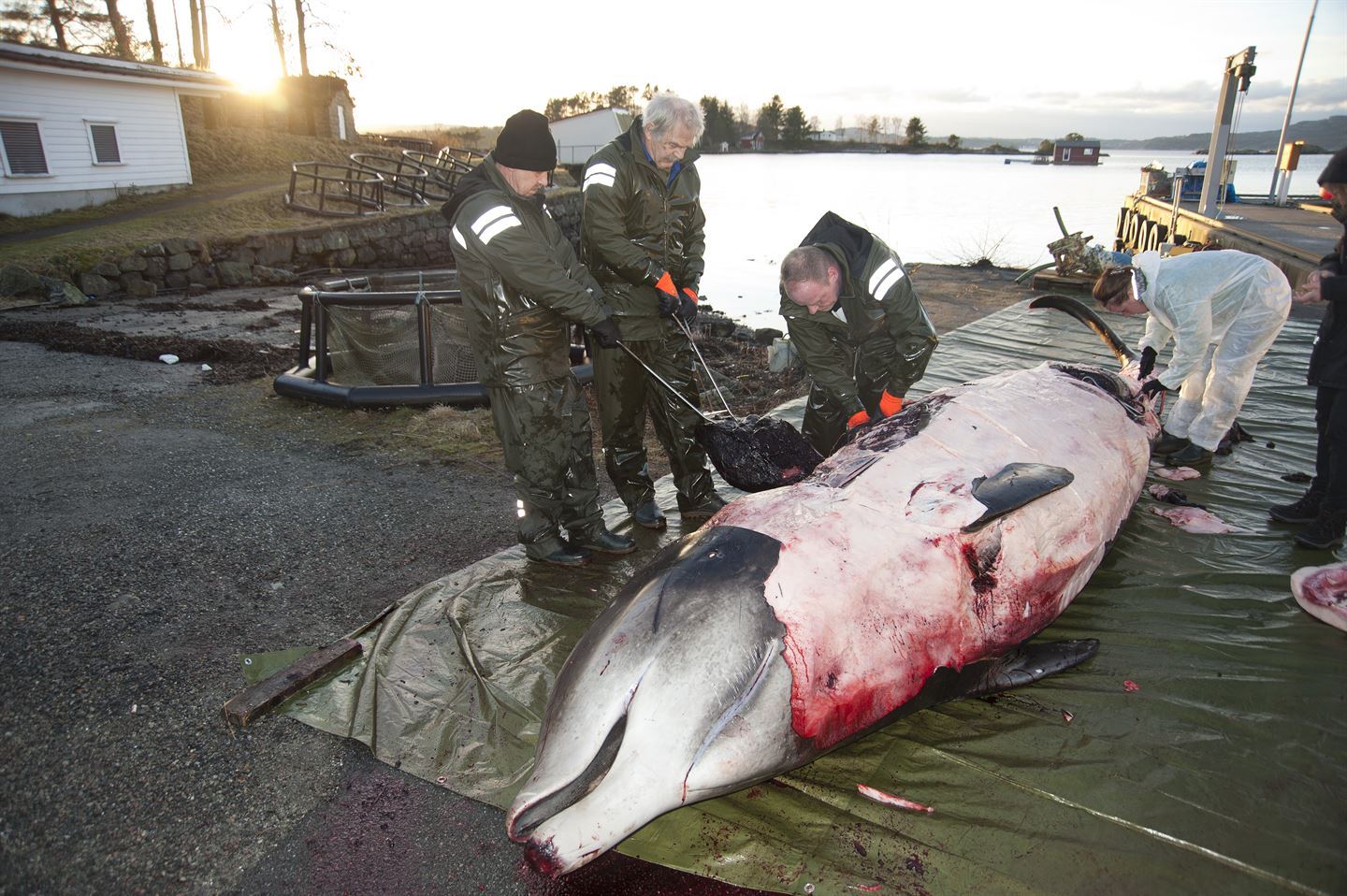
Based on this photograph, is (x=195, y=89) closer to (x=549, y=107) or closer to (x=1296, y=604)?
(x=1296, y=604)

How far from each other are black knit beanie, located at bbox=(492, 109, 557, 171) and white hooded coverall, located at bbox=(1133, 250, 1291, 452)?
3.86m

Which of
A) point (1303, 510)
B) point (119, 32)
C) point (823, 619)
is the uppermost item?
point (119, 32)

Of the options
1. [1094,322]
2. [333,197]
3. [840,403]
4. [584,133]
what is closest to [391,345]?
[840,403]

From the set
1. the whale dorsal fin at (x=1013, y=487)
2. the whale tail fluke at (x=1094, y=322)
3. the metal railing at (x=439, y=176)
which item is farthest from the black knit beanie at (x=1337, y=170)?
the metal railing at (x=439, y=176)

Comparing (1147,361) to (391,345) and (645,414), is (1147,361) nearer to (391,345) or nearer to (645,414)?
(645,414)

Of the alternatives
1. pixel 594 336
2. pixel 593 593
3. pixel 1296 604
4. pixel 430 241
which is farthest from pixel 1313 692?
pixel 430 241

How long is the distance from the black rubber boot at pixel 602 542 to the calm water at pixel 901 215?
11.0m

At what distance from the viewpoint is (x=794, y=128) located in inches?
4483

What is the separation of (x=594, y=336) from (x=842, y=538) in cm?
196

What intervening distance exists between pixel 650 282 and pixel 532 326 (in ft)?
2.55

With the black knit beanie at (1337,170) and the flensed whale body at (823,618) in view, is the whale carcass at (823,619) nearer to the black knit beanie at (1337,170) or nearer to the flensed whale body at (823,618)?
the flensed whale body at (823,618)

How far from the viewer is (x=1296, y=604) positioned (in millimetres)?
3496

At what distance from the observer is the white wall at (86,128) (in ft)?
54.7

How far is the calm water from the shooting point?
797 inches
